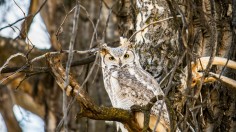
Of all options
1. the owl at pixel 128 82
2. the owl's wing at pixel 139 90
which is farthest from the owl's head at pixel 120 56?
the owl's wing at pixel 139 90

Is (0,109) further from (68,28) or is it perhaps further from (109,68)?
(109,68)

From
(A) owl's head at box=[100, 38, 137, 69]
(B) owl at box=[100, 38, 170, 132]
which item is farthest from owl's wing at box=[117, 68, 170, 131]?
(A) owl's head at box=[100, 38, 137, 69]

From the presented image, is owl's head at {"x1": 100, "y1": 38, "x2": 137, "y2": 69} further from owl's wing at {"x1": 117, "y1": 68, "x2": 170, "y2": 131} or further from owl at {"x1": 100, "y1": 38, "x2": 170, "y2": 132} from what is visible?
owl's wing at {"x1": 117, "y1": 68, "x2": 170, "y2": 131}

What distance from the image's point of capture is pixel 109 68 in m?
3.96

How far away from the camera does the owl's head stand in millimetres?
3850

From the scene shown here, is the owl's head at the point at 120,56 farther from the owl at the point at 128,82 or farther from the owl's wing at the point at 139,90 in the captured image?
the owl's wing at the point at 139,90

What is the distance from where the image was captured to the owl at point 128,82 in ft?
11.7

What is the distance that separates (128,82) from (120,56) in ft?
0.83

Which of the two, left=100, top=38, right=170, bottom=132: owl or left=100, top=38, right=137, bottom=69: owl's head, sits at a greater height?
left=100, top=38, right=137, bottom=69: owl's head

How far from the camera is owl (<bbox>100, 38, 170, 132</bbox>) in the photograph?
141 inches

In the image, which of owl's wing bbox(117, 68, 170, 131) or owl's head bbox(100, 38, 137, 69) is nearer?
owl's wing bbox(117, 68, 170, 131)

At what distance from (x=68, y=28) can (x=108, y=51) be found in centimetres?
360

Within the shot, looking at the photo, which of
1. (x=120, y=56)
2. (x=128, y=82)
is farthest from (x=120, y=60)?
(x=128, y=82)

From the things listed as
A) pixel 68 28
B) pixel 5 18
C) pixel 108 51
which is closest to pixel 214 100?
pixel 108 51
